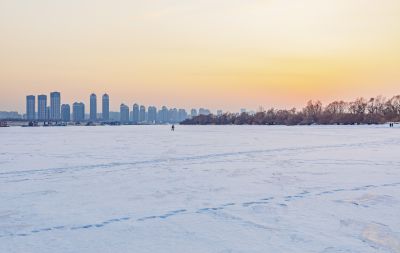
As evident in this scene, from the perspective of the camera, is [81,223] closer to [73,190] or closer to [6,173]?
[73,190]

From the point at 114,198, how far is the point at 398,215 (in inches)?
167

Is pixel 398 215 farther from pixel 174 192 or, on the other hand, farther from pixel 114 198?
pixel 114 198

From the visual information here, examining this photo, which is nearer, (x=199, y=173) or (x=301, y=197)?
(x=301, y=197)

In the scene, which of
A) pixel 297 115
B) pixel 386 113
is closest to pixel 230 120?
pixel 297 115

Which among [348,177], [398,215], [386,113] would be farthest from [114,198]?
[386,113]

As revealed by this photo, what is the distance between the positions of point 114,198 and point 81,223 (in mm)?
1689

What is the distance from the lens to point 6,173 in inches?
400

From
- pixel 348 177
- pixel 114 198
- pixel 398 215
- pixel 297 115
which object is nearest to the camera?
pixel 398 215

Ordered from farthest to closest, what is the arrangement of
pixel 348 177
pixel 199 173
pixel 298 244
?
pixel 199 173
pixel 348 177
pixel 298 244

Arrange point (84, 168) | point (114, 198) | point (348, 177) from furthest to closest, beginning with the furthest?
point (84, 168), point (348, 177), point (114, 198)

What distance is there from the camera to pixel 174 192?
7.36 m

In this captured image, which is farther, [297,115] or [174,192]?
[297,115]

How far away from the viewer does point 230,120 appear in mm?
153125

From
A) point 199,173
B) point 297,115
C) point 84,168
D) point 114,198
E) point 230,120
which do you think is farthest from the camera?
point 230,120
